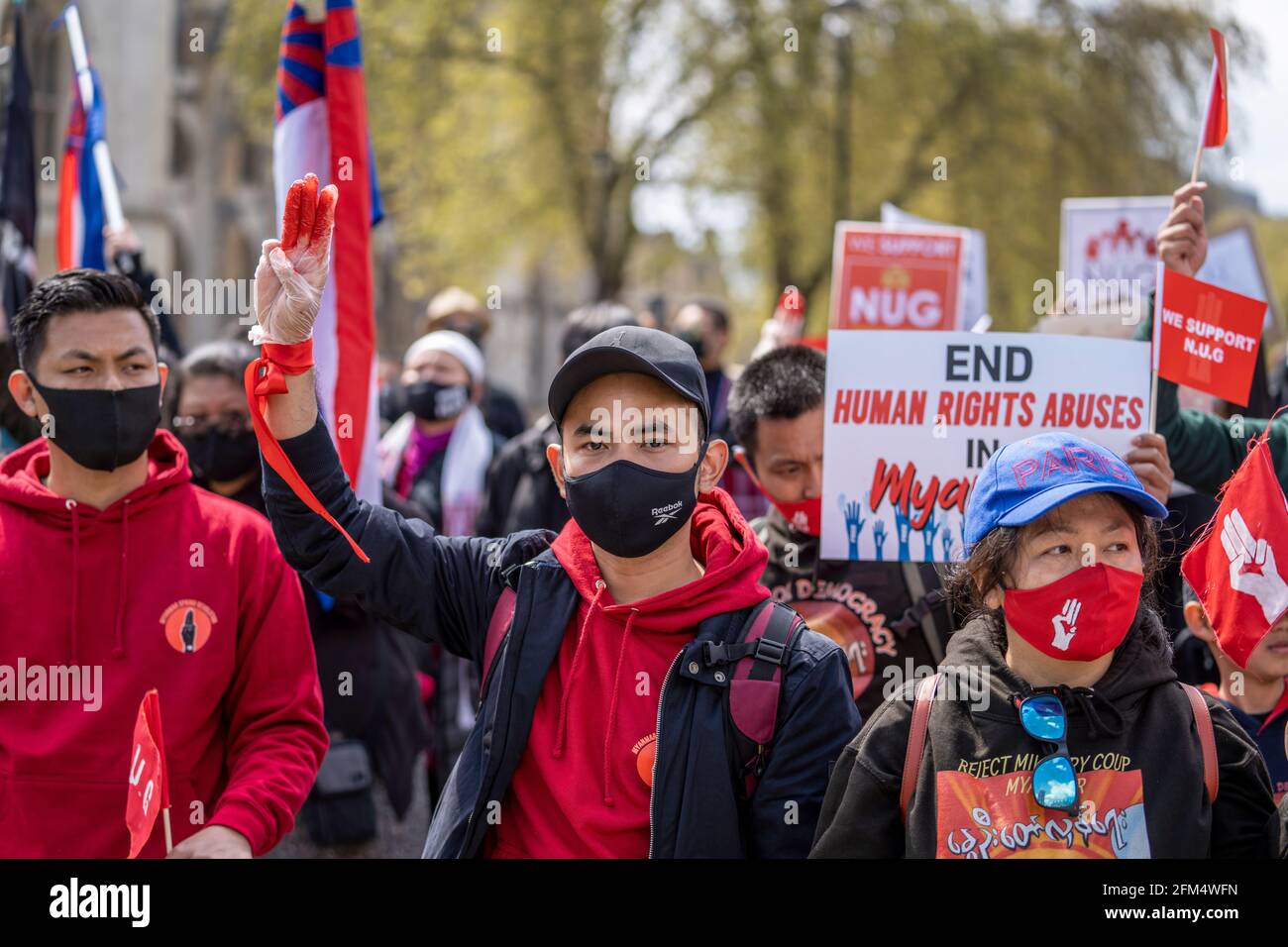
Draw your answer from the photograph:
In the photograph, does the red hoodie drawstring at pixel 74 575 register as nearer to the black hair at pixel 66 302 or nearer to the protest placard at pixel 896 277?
the black hair at pixel 66 302

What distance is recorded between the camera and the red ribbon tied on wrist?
3014 mm

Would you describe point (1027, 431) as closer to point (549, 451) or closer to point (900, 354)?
point (900, 354)

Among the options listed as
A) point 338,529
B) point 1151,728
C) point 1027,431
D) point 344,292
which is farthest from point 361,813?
point 1151,728

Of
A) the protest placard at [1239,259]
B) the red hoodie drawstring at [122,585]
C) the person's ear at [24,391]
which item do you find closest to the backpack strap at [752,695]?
the red hoodie drawstring at [122,585]

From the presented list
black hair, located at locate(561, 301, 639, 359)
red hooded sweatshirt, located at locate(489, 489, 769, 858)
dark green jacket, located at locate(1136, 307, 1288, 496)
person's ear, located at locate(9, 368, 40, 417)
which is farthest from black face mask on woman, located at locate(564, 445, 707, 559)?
black hair, located at locate(561, 301, 639, 359)

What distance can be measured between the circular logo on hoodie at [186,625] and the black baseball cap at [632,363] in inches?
38.5

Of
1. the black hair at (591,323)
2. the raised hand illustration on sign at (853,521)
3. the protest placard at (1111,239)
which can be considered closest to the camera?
the raised hand illustration on sign at (853,521)

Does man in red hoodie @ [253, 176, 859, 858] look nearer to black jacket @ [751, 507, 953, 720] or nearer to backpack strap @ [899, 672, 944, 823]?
backpack strap @ [899, 672, 944, 823]

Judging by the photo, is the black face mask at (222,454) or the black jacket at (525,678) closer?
the black jacket at (525,678)

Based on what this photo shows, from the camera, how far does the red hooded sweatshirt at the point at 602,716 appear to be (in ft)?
9.50

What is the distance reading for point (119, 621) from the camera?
11.0 ft

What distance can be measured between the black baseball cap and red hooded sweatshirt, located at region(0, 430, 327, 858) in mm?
944

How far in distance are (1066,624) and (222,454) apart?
309 cm

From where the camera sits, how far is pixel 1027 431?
4066 mm
